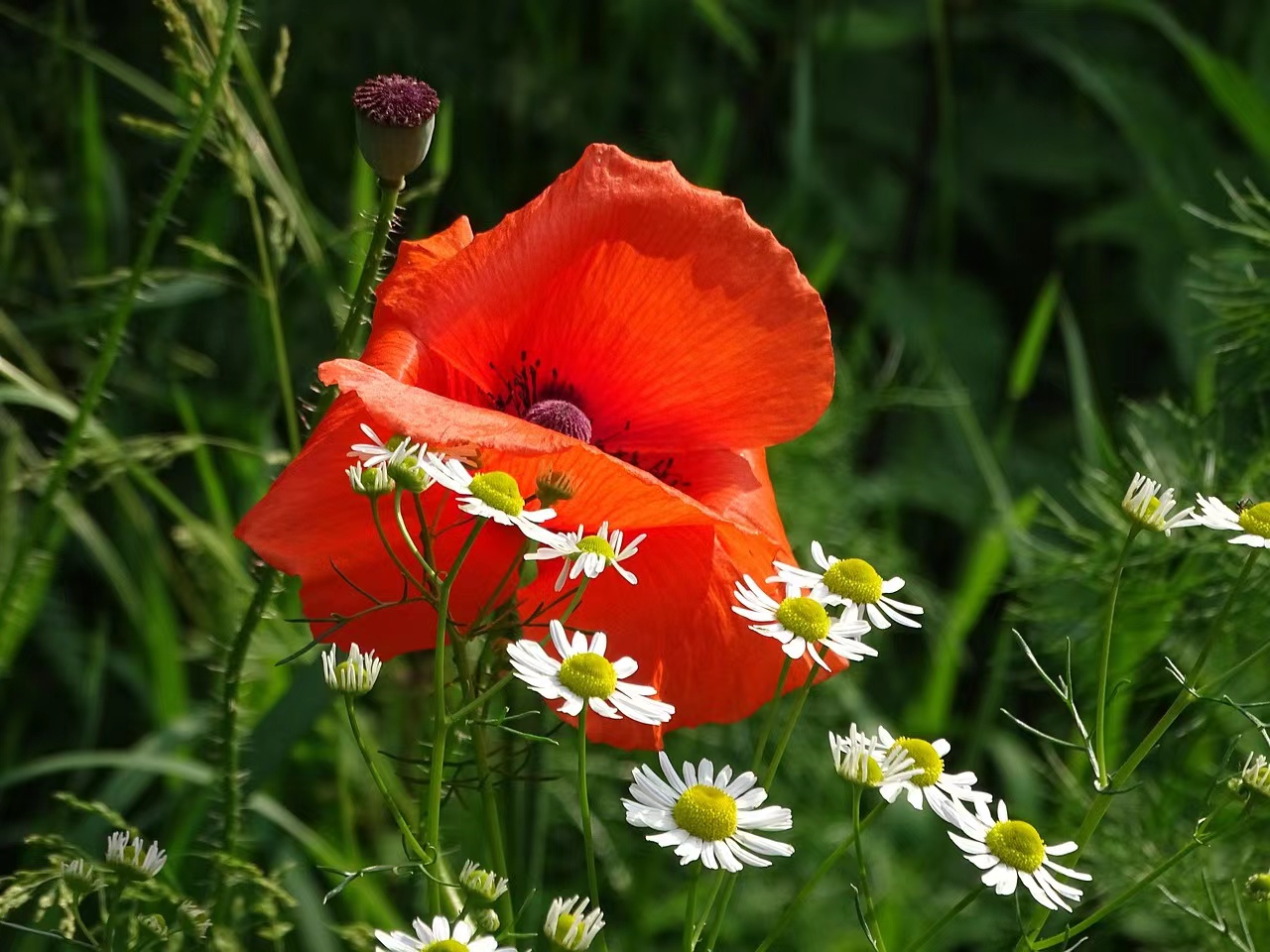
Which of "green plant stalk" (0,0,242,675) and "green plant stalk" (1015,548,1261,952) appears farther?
"green plant stalk" (0,0,242,675)

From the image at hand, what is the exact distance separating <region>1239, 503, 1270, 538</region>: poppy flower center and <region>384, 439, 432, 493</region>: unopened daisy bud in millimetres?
367

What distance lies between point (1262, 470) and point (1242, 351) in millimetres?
224

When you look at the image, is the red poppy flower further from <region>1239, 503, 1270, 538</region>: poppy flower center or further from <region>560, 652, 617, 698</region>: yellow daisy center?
<region>1239, 503, 1270, 538</region>: poppy flower center

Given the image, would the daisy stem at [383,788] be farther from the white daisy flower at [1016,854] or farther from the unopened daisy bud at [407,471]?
the white daisy flower at [1016,854]

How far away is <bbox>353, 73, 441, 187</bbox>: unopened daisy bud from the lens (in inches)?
30.1

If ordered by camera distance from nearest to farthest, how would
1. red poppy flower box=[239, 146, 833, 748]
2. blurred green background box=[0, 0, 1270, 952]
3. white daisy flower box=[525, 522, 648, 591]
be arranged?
white daisy flower box=[525, 522, 648, 591], red poppy flower box=[239, 146, 833, 748], blurred green background box=[0, 0, 1270, 952]

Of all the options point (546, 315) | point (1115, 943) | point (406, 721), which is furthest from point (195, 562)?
point (1115, 943)

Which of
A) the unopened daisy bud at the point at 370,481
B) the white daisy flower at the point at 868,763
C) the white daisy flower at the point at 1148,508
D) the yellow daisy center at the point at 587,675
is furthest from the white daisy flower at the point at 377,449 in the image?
the white daisy flower at the point at 1148,508

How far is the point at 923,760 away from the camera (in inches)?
27.8

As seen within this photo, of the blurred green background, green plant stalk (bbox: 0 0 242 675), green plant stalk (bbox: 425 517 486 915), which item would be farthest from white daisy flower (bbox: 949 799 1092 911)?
A: green plant stalk (bbox: 0 0 242 675)

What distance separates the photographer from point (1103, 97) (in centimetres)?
206

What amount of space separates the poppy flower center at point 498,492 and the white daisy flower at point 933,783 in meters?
0.18

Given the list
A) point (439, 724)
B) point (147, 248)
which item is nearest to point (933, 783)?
point (439, 724)

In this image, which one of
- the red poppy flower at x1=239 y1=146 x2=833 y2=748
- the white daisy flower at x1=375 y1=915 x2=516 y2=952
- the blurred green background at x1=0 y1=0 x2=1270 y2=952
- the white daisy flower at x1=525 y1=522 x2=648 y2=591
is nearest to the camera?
the white daisy flower at x1=375 y1=915 x2=516 y2=952
